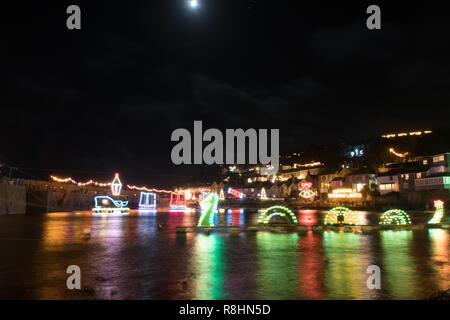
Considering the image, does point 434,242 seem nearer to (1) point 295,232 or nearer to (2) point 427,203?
(1) point 295,232

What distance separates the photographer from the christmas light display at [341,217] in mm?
26188

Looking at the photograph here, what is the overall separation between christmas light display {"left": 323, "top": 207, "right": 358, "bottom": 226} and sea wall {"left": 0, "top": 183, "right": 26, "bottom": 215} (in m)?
50.2

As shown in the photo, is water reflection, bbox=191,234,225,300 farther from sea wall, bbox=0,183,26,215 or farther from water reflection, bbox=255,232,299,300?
sea wall, bbox=0,183,26,215

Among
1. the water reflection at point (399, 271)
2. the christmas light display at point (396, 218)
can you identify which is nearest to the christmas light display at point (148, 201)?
the christmas light display at point (396, 218)

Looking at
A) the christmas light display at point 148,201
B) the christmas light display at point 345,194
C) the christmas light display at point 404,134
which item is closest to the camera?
the christmas light display at point 345,194

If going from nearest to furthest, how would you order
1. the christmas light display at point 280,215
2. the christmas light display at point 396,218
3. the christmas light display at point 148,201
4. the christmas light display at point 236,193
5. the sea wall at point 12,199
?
the christmas light display at point 280,215, the christmas light display at point 396,218, the sea wall at point 12,199, the christmas light display at point 148,201, the christmas light display at point 236,193

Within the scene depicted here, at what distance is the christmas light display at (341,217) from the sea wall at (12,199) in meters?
50.2

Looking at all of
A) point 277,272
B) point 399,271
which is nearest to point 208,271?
point 277,272

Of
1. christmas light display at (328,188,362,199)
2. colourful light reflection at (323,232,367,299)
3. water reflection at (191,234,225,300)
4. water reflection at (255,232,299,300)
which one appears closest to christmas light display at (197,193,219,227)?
water reflection at (191,234,225,300)

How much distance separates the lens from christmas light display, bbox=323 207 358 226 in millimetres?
26188

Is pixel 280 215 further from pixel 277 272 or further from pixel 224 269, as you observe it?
pixel 277 272

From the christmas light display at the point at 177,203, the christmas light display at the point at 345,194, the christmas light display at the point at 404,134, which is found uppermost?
the christmas light display at the point at 404,134

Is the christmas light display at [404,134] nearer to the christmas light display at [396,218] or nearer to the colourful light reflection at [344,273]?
the christmas light display at [396,218]

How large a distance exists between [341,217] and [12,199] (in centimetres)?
5460
